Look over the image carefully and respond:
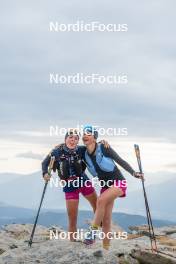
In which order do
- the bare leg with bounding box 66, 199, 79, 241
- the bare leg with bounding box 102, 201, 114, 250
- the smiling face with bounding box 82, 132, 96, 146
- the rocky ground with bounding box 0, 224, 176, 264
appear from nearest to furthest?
1. the rocky ground with bounding box 0, 224, 176, 264
2. the smiling face with bounding box 82, 132, 96, 146
3. the bare leg with bounding box 102, 201, 114, 250
4. the bare leg with bounding box 66, 199, 79, 241

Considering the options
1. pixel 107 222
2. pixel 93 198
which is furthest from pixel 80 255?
pixel 93 198

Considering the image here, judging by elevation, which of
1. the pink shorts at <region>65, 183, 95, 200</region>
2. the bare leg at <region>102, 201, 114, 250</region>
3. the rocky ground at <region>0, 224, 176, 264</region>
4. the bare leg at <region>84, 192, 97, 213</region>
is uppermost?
the pink shorts at <region>65, 183, 95, 200</region>

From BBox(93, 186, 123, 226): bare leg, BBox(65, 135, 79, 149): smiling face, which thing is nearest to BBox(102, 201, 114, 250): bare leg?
BBox(93, 186, 123, 226): bare leg

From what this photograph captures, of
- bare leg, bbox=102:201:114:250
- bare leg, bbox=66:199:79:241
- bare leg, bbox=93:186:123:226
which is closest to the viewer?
bare leg, bbox=93:186:123:226

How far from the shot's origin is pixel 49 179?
690 inches

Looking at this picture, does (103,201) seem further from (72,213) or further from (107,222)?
(72,213)

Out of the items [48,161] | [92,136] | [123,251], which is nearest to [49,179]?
[48,161]

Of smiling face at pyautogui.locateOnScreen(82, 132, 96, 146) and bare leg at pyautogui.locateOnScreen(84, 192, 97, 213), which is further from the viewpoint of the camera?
bare leg at pyautogui.locateOnScreen(84, 192, 97, 213)

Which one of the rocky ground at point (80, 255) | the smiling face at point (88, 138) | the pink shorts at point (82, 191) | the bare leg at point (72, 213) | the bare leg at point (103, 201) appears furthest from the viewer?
the bare leg at point (72, 213)

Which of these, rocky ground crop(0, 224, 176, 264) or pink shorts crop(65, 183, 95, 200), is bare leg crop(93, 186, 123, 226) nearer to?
pink shorts crop(65, 183, 95, 200)

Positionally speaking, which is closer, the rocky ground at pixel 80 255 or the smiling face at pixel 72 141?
the rocky ground at pixel 80 255

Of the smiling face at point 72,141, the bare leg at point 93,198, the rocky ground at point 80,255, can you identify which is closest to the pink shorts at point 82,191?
the bare leg at point 93,198

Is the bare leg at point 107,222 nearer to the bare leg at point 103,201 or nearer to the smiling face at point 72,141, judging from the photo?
the bare leg at point 103,201

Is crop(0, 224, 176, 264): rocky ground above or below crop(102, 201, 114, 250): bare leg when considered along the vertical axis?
below
